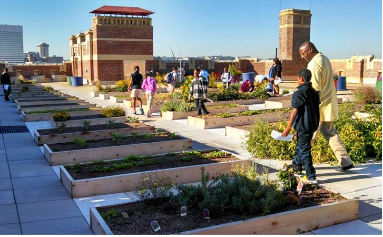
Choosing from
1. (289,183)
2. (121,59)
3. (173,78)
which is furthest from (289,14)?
(289,183)

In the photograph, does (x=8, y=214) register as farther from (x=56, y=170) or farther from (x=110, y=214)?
(x=56, y=170)

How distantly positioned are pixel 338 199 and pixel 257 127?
3568 mm

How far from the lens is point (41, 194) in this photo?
6.68 metres

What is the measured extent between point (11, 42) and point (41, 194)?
73.5 metres

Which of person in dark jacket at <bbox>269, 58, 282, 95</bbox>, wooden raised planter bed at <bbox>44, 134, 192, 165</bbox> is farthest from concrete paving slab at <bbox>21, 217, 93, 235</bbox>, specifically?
person in dark jacket at <bbox>269, 58, 282, 95</bbox>

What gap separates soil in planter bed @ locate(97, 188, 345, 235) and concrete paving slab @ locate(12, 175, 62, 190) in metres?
2.21

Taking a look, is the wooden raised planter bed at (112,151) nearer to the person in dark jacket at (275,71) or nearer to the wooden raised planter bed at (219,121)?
the wooden raised planter bed at (219,121)

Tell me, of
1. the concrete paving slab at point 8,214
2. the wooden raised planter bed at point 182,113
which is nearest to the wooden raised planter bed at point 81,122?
the wooden raised planter bed at point 182,113

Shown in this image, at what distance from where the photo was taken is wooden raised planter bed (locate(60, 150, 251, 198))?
6566 millimetres

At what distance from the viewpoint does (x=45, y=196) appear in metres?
6.59

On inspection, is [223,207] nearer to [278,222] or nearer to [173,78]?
[278,222]

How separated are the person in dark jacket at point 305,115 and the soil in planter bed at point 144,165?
5.68 ft

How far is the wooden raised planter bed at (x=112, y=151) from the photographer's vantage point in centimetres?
861

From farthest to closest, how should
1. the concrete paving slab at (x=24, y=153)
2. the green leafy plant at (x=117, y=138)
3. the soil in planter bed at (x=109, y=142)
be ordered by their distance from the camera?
the green leafy plant at (x=117, y=138) → the soil in planter bed at (x=109, y=142) → the concrete paving slab at (x=24, y=153)
